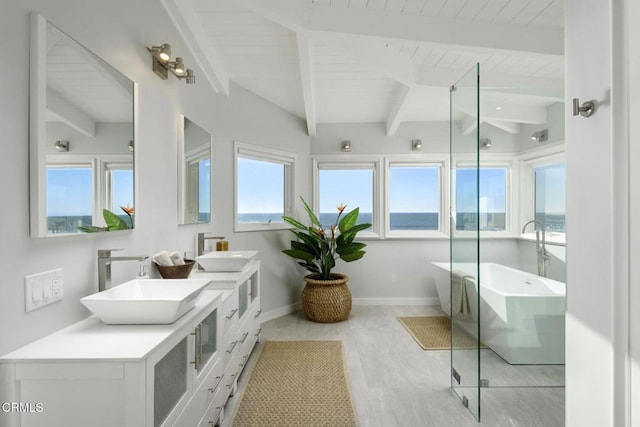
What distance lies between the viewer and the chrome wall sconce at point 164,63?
1.95 metres

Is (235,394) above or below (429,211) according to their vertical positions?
below

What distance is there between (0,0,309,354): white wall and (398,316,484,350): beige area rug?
6.39ft

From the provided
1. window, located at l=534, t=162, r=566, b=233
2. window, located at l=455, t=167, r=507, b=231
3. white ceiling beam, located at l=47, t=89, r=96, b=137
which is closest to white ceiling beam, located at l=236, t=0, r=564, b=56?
window, located at l=455, t=167, r=507, b=231

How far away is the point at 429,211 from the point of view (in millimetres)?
4680

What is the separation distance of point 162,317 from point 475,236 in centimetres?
180

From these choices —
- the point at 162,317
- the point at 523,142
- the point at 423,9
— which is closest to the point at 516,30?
the point at 423,9

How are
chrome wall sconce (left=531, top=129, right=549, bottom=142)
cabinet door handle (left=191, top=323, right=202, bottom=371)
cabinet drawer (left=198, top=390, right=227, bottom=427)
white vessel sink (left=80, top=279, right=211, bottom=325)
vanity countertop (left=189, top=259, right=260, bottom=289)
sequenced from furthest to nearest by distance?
chrome wall sconce (left=531, top=129, right=549, bottom=142)
vanity countertop (left=189, top=259, right=260, bottom=289)
cabinet drawer (left=198, top=390, right=227, bottom=427)
cabinet door handle (left=191, top=323, right=202, bottom=371)
white vessel sink (left=80, top=279, right=211, bottom=325)

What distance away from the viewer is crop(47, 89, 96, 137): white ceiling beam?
47.8 inches

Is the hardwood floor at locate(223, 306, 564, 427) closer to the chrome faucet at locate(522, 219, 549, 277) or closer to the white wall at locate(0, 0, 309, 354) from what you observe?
the chrome faucet at locate(522, 219, 549, 277)

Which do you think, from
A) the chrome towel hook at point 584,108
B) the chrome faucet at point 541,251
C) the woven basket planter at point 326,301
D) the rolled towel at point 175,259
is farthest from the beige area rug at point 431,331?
the rolled towel at point 175,259

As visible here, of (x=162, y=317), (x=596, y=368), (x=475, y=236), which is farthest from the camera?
(x=475, y=236)

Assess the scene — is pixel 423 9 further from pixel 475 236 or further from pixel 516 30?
pixel 475 236

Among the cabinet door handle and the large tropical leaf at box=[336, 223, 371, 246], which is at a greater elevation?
the large tropical leaf at box=[336, 223, 371, 246]

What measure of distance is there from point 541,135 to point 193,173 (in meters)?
3.09
